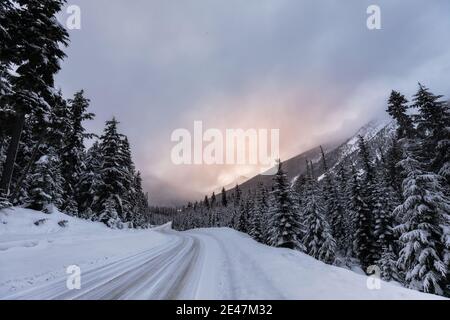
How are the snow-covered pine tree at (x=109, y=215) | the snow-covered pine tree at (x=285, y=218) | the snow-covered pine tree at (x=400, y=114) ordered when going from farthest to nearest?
the snow-covered pine tree at (x=109, y=215)
the snow-covered pine tree at (x=285, y=218)
the snow-covered pine tree at (x=400, y=114)

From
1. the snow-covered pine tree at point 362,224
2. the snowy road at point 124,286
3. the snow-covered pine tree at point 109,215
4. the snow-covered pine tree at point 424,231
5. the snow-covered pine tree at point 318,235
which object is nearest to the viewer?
the snowy road at point 124,286

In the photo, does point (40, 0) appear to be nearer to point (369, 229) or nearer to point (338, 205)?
point (369, 229)

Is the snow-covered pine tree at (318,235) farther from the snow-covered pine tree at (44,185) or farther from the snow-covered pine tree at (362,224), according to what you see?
the snow-covered pine tree at (44,185)

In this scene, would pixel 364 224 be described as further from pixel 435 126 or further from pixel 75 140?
pixel 75 140

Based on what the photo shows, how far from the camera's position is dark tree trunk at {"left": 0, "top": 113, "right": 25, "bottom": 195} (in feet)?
45.2

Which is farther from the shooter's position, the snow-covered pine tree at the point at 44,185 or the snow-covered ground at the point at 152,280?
the snow-covered pine tree at the point at 44,185

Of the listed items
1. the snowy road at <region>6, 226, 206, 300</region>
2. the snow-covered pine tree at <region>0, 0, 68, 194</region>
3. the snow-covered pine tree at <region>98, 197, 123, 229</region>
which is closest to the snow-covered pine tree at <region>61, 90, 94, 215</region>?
the snow-covered pine tree at <region>98, 197, 123, 229</region>

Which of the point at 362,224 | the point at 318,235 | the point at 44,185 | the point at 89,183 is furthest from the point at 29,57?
the point at 362,224

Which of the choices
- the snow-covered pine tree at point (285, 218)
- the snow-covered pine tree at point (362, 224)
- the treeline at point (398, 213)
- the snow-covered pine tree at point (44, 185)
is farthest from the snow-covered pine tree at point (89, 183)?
the snow-covered pine tree at point (362, 224)

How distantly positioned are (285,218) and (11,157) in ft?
76.6

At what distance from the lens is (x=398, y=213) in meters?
16.9

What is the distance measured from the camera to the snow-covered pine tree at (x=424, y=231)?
48.1ft
